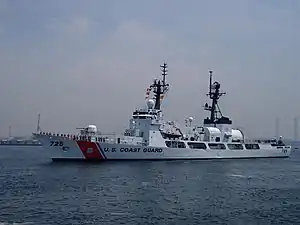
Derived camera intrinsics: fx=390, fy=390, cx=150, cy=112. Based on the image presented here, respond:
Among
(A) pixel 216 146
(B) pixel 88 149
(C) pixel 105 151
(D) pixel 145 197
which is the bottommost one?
(D) pixel 145 197

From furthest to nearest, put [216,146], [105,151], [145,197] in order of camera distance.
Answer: [216,146] < [105,151] < [145,197]

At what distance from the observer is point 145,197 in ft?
99.2

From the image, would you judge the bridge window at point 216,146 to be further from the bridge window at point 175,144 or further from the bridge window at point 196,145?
the bridge window at point 175,144

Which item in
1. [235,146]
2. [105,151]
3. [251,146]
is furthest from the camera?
[251,146]

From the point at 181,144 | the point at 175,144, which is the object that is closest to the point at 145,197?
the point at 175,144

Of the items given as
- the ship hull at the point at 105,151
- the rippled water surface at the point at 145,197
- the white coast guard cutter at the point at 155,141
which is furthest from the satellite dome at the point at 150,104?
the rippled water surface at the point at 145,197

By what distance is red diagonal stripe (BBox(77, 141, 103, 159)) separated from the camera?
179 feet

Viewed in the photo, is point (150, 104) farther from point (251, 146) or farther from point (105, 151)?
point (251, 146)

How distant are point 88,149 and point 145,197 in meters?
25.9

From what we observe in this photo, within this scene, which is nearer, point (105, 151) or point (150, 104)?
point (105, 151)

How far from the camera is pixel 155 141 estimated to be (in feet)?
194

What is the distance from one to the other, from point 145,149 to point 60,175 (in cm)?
1866

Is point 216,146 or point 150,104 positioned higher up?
point 150,104

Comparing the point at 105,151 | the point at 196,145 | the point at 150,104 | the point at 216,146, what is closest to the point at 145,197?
the point at 105,151
